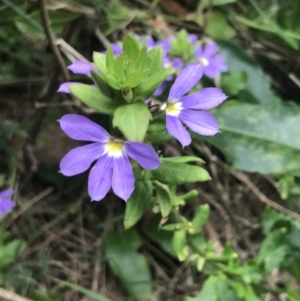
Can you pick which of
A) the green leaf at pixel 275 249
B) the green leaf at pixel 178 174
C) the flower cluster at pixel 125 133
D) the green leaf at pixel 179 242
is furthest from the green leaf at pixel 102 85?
the green leaf at pixel 275 249

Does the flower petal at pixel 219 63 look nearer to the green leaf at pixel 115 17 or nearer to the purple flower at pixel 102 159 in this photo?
the green leaf at pixel 115 17

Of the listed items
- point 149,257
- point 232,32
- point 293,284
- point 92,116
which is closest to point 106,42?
point 92,116

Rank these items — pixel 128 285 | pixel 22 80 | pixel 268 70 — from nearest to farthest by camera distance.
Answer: pixel 128 285
pixel 22 80
pixel 268 70

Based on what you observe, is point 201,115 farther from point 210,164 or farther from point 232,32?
point 232,32

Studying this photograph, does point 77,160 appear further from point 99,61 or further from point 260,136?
point 260,136

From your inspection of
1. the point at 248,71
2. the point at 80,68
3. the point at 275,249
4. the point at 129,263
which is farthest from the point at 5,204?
the point at 248,71

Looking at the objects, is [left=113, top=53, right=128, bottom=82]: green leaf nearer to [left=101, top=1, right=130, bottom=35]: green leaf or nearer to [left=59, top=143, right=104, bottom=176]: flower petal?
[left=59, top=143, right=104, bottom=176]: flower petal
